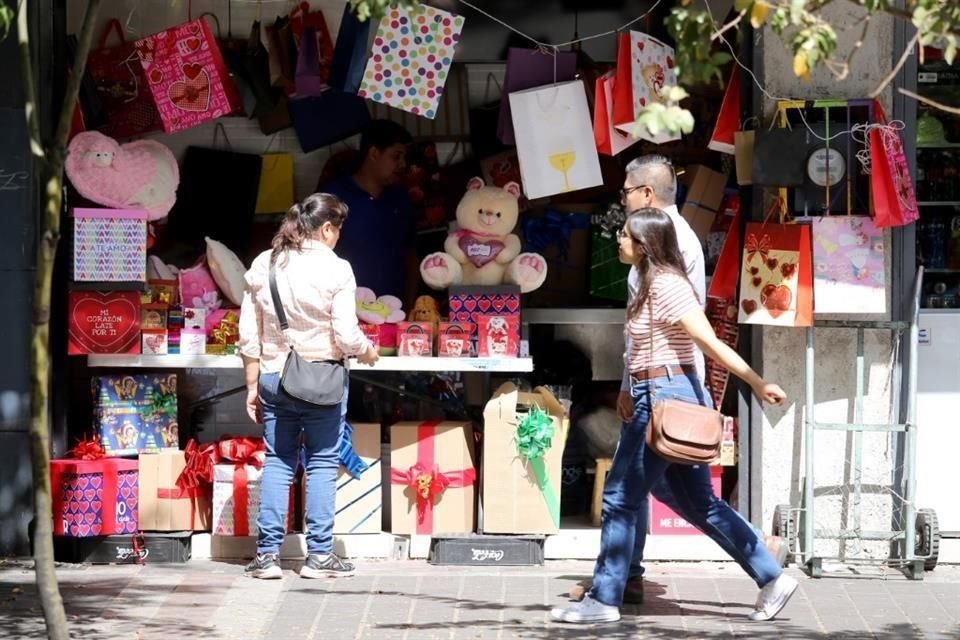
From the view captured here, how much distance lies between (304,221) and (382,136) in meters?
1.47

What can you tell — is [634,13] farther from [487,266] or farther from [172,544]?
[172,544]

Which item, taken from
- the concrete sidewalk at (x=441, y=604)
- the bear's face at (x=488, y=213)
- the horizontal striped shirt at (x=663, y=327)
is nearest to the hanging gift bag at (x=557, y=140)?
the bear's face at (x=488, y=213)

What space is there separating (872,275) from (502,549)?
7.44 ft

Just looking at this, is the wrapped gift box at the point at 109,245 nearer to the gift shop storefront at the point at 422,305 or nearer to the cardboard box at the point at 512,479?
the gift shop storefront at the point at 422,305

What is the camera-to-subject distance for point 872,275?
773 cm

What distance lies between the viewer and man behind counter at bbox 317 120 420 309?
8953mm

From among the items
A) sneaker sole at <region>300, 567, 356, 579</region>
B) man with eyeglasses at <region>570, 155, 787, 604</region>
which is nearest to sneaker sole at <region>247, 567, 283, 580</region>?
sneaker sole at <region>300, 567, 356, 579</region>

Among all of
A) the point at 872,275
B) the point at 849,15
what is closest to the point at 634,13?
the point at 849,15

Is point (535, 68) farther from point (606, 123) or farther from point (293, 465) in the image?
point (293, 465)

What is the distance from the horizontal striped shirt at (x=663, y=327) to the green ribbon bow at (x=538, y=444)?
1407 mm

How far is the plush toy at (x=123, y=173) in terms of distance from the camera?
805 cm

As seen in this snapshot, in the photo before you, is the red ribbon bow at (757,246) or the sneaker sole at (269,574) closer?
the sneaker sole at (269,574)

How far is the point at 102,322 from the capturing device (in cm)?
806

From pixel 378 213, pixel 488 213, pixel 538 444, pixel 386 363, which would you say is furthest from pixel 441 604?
pixel 378 213
